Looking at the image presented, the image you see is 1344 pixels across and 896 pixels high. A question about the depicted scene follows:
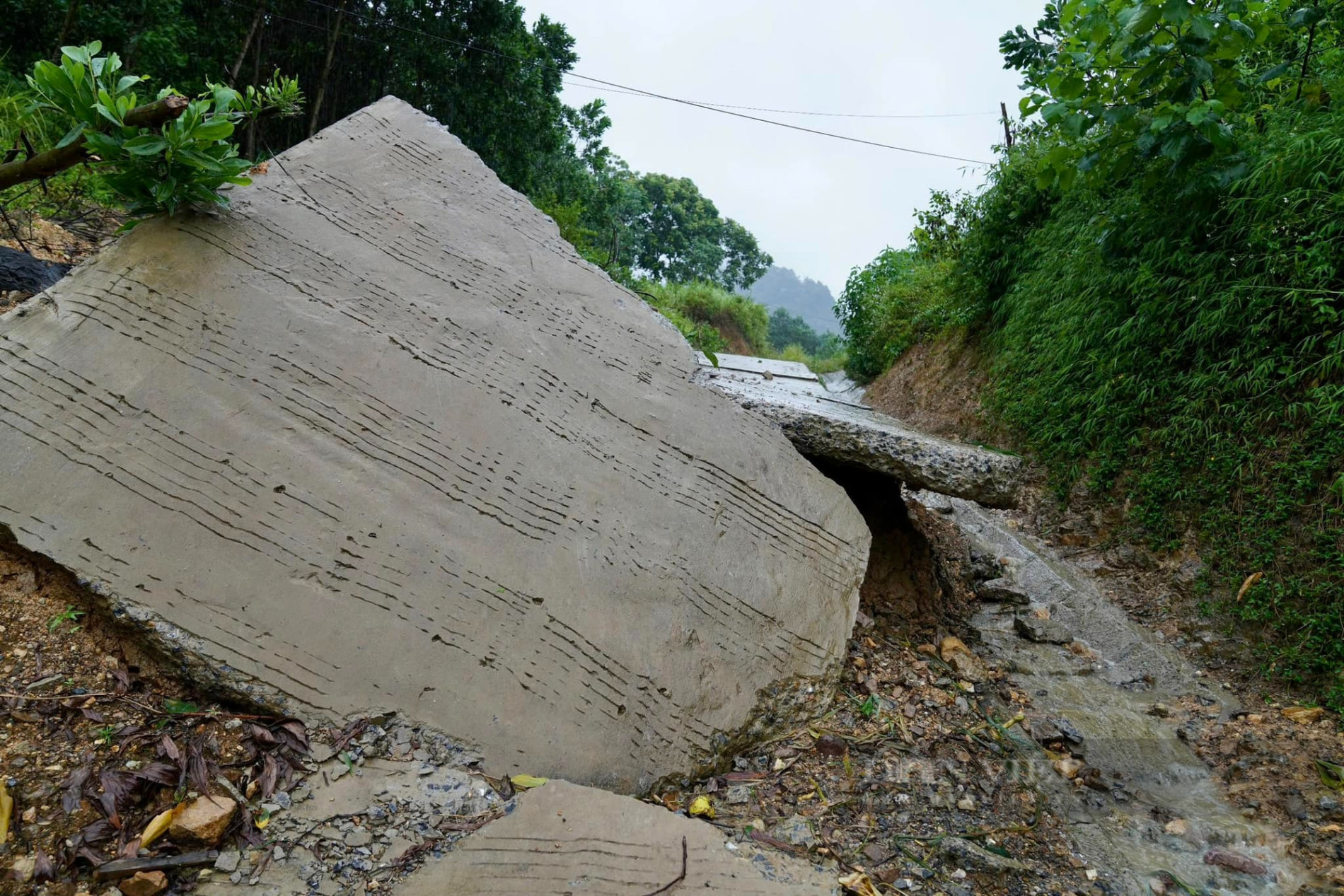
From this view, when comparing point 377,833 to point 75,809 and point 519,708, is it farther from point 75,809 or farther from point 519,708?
point 75,809

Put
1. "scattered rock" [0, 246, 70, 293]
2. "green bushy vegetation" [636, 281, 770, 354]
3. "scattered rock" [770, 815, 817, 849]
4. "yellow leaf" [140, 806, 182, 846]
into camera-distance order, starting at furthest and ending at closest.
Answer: "green bushy vegetation" [636, 281, 770, 354], "scattered rock" [0, 246, 70, 293], "scattered rock" [770, 815, 817, 849], "yellow leaf" [140, 806, 182, 846]

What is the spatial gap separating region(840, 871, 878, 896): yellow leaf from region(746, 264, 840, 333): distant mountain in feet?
317

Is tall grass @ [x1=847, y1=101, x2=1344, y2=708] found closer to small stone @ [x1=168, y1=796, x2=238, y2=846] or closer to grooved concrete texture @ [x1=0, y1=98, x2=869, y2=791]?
grooved concrete texture @ [x1=0, y1=98, x2=869, y2=791]

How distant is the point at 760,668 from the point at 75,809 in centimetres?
173

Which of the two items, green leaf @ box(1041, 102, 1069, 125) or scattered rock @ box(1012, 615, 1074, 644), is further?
green leaf @ box(1041, 102, 1069, 125)

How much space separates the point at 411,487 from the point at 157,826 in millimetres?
981

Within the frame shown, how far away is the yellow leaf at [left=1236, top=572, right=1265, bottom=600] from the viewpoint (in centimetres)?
Answer: 357

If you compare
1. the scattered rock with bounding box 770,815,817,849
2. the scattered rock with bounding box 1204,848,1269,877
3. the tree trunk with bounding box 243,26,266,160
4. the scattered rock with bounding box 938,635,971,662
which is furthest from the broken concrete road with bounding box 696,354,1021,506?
the tree trunk with bounding box 243,26,266,160

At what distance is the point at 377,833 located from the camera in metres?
1.67

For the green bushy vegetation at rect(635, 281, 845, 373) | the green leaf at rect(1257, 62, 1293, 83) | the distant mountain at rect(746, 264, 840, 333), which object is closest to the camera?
the green leaf at rect(1257, 62, 1293, 83)

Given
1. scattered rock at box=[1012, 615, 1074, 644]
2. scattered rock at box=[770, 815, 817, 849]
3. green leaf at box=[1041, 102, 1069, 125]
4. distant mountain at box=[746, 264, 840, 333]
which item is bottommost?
scattered rock at box=[770, 815, 817, 849]

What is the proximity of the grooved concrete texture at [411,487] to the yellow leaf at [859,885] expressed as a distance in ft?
1.67

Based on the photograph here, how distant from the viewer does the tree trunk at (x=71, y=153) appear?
214 cm

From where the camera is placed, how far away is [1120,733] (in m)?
3.00
